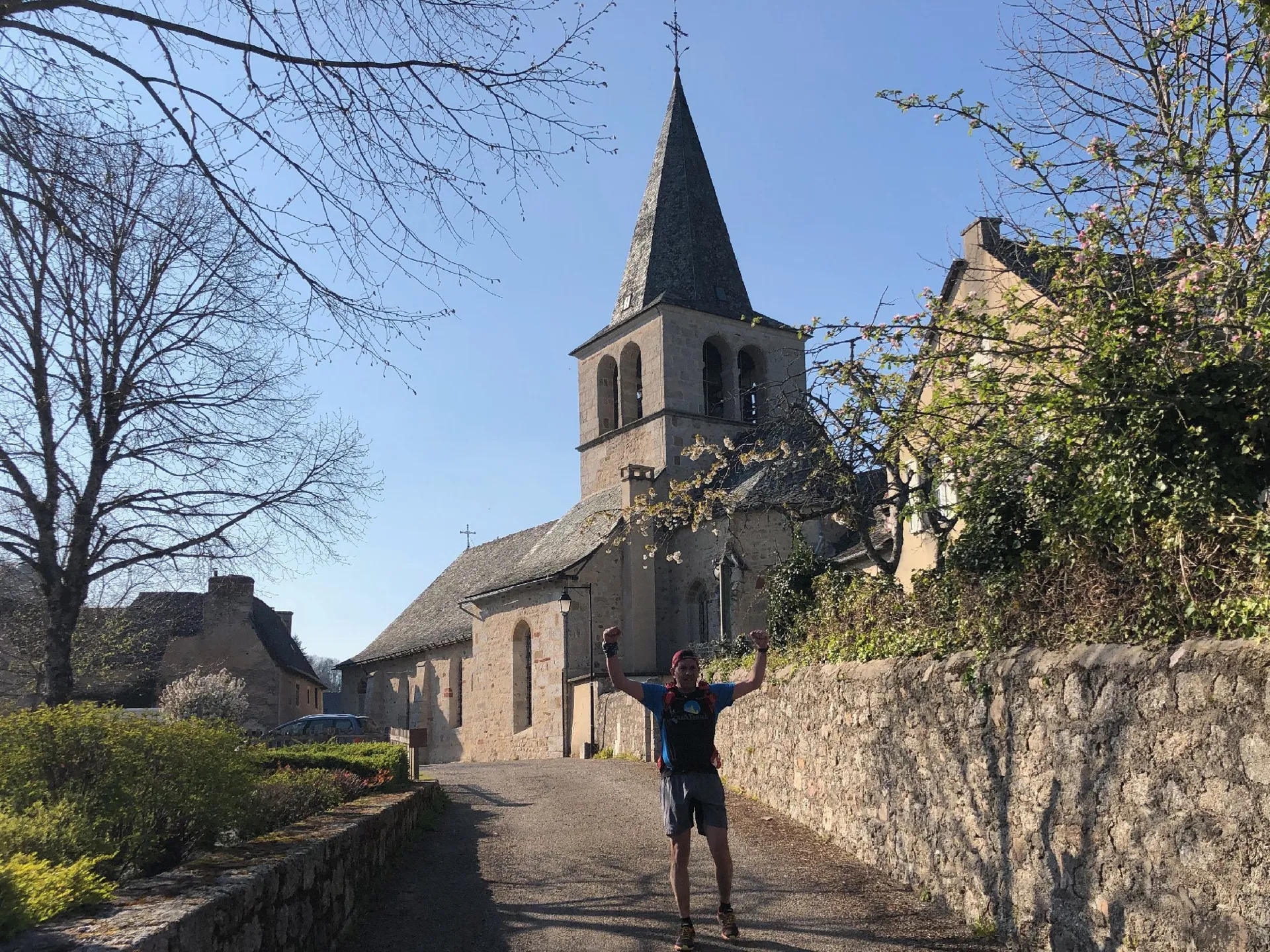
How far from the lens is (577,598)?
2864 centimetres

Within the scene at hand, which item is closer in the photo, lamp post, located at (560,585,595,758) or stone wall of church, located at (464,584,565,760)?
lamp post, located at (560,585,595,758)

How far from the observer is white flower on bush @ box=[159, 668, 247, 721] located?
2767 centimetres

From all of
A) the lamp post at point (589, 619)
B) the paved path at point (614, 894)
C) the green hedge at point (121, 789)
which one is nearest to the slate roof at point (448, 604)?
the lamp post at point (589, 619)

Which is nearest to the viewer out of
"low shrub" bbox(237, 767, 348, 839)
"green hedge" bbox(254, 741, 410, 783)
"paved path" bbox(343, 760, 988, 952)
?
"paved path" bbox(343, 760, 988, 952)

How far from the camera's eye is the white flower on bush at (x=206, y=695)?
27.7 m

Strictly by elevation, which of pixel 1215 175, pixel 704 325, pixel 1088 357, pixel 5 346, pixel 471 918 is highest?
pixel 704 325

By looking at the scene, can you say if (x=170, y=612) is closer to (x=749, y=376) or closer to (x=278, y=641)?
(x=278, y=641)

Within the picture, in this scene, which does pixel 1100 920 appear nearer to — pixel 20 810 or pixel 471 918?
pixel 471 918

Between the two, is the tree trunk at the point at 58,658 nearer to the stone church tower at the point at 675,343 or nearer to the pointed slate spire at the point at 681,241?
the stone church tower at the point at 675,343

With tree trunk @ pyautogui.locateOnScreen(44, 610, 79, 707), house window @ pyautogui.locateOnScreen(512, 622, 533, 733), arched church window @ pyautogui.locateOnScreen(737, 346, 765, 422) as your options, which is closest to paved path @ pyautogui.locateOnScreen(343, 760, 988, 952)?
tree trunk @ pyautogui.locateOnScreen(44, 610, 79, 707)

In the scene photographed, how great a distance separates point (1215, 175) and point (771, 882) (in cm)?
576

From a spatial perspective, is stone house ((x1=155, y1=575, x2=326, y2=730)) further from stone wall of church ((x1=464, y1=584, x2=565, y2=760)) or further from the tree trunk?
the tree trunk

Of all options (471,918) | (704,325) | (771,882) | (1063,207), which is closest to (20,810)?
(471,918)

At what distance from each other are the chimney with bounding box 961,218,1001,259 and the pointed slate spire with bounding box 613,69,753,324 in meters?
17.0
